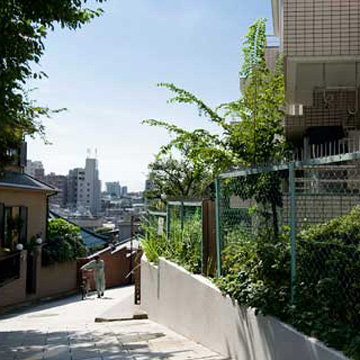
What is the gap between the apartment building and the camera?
7.45m

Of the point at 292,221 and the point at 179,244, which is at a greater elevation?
the point at 292,221

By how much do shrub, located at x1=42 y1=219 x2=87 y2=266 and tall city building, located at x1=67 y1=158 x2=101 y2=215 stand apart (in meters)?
120

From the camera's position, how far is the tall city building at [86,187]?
473 feet

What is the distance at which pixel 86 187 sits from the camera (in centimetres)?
14762

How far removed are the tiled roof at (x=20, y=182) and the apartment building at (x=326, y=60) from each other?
43.0ft

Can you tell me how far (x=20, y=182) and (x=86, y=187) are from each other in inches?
5078

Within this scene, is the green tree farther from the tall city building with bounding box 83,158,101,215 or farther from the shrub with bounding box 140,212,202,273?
the tall city building with bounding box 83,158,101,215

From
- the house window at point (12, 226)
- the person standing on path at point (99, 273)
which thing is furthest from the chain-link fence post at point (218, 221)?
the house window at point (12, 226)

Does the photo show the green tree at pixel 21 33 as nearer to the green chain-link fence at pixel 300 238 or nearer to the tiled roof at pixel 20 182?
the green chain-link fence at pixel 300 238

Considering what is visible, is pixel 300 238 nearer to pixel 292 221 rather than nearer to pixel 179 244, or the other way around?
pixel 292 221

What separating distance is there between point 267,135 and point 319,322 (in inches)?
186

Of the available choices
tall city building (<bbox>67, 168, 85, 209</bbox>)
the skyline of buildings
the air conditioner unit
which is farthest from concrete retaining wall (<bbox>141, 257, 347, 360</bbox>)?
tall city building (<bbox>67, 168, 85, 209</bbox>)

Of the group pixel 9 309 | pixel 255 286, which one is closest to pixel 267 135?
pixel 255 286

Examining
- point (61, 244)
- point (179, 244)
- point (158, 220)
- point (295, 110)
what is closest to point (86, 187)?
point (61, 244)
